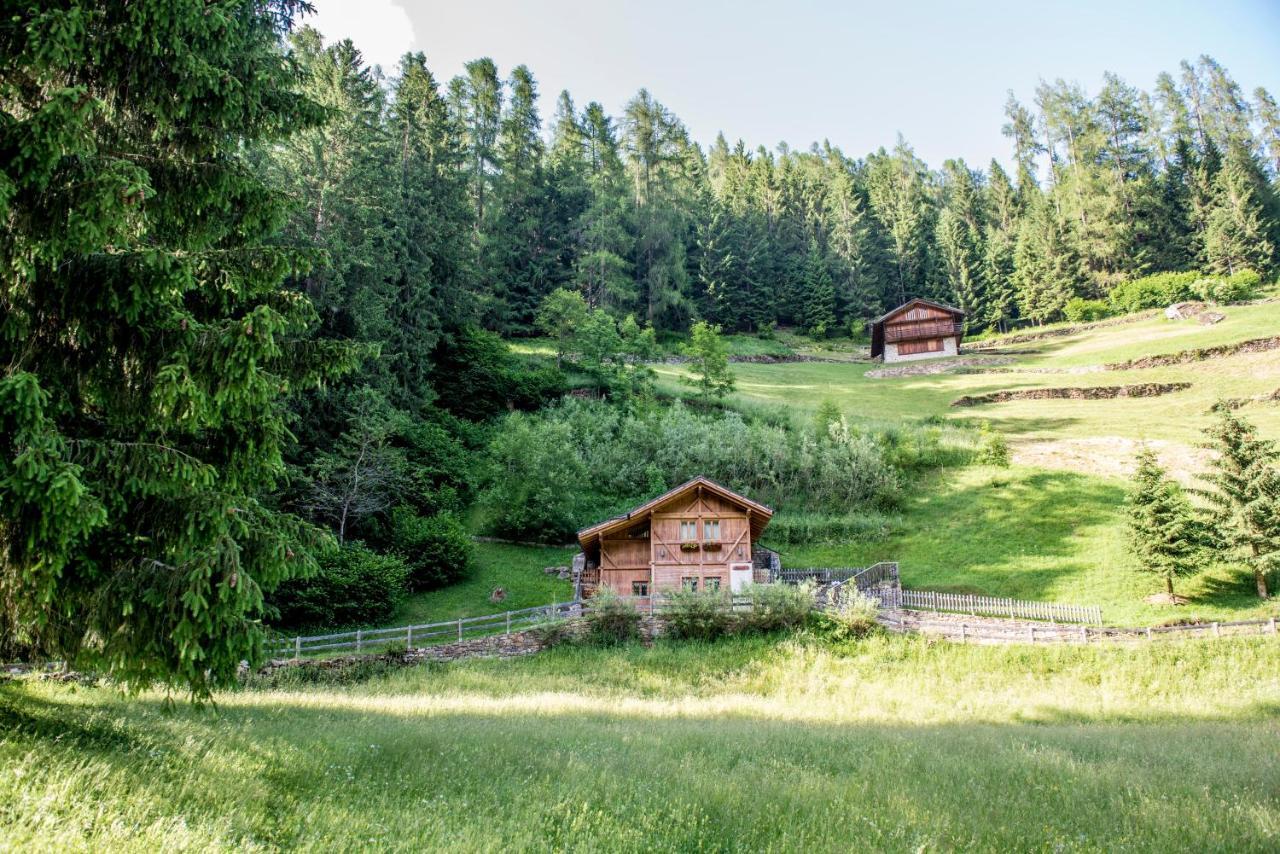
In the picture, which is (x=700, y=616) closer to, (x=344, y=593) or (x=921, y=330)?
(x=344, y=593)

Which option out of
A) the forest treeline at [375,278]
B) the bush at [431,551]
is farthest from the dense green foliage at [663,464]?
the bush at [431,551]

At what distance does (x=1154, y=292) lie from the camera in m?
69.2

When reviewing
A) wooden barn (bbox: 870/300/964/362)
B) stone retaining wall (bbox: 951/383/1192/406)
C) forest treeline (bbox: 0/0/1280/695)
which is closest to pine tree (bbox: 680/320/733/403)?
forest treeline (bbox: 0/0/1280/695)

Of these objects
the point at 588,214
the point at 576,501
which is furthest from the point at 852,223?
the point at 576,501

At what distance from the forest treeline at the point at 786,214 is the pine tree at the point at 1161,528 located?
37.2m

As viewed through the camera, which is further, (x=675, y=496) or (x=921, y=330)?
(x=921, y=330)

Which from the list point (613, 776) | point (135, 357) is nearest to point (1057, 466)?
point (613, 776)

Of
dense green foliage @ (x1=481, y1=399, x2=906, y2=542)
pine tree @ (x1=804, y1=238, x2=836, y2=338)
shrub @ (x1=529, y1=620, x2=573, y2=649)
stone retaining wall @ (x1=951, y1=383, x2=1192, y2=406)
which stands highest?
pine tree @ (x1=804, y1=238, x2=836, y2=338)

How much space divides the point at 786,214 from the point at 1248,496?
267ft

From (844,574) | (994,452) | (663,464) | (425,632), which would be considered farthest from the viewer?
(663,464)

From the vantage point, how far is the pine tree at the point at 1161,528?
25.0 meters

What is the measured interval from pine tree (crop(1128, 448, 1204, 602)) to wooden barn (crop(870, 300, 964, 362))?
4131 centimetres

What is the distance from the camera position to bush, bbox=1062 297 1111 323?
237 ft

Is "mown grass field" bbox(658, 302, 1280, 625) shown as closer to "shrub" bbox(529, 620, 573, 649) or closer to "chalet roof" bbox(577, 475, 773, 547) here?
"chalet roof" bbox(577, 475, 773, 547)
